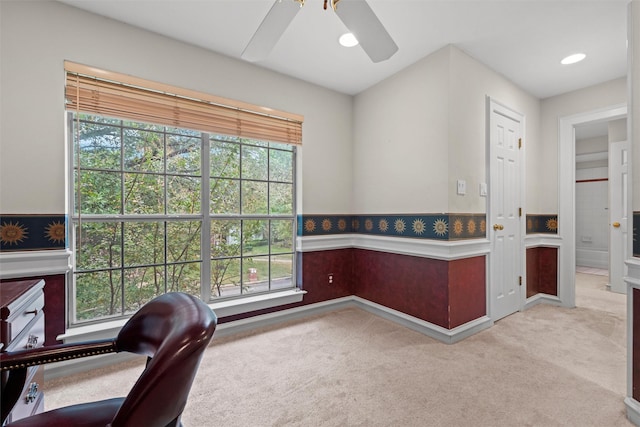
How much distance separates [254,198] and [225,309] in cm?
107

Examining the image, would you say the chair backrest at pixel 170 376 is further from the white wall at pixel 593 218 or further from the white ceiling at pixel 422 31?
the white wall at pixel 593 218

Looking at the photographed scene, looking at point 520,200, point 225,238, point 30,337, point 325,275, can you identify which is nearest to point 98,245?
point 225,238

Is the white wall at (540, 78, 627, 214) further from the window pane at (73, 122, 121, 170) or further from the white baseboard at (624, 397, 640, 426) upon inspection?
the window pane at (73, 122, 121, 170)

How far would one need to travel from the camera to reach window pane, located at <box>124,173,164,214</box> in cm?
218

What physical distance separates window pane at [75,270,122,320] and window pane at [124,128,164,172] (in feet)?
2.78

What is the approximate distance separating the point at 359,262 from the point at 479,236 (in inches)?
50.8

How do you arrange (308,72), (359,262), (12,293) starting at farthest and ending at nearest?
(359,262) < (308,72) < (12,293)

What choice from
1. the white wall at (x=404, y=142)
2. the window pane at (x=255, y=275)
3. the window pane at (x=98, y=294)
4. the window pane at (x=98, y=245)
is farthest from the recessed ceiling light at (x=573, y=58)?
the window pane at (x=98, y=294)

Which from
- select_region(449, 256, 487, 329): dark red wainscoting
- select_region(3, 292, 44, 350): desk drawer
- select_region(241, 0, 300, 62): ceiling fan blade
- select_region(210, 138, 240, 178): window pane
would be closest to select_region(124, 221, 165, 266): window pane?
select_region(210, 138, 240, 178): window pane

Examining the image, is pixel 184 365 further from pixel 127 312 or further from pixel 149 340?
pixel 127 312

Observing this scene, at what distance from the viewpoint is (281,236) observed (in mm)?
2959

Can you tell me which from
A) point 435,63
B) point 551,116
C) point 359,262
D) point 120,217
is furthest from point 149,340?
point 551,116

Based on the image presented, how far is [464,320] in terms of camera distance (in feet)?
8.09

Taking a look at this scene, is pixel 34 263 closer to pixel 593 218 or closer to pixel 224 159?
pixel 224 159
